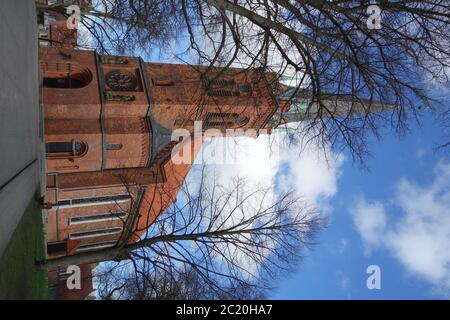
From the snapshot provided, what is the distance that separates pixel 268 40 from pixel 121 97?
13.1 metres

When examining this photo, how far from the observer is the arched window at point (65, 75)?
20109 mm

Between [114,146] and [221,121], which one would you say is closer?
[114,146]

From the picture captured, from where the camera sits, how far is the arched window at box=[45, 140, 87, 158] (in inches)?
778

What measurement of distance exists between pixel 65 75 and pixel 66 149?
404cm

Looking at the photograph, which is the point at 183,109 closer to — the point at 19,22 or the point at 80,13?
the point at 80,13

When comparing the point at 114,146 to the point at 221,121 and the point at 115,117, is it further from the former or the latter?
the point at 221,121

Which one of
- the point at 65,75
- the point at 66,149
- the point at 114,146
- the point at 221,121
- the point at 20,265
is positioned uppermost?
the point at 65,75

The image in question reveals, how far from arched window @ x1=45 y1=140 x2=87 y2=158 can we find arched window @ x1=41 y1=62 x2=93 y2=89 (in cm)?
307

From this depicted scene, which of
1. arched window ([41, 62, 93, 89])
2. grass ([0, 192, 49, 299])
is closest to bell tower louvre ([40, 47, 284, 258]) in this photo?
arched window ([41, 62, 93, 89])

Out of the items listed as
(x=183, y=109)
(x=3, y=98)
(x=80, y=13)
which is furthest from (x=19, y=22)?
(x=183, y=109)

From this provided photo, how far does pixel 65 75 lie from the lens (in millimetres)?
20688

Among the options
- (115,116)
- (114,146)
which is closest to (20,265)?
(114,146)

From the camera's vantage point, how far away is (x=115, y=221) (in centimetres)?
2700

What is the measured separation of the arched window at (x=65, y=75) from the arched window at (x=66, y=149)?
3070mm
